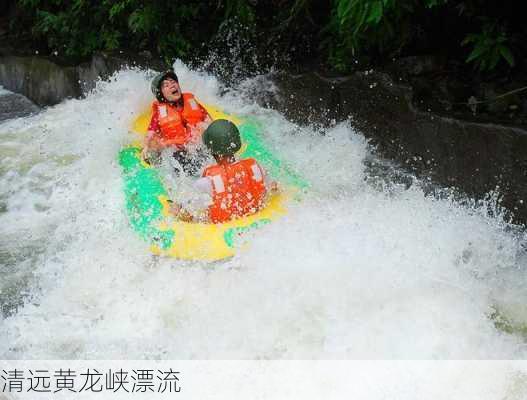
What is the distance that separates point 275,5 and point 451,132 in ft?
9.36

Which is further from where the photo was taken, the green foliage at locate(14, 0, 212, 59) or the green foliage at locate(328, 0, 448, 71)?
the green foliage at locate(14, 0, 212, 59)

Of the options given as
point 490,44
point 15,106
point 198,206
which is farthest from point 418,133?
point 15,106

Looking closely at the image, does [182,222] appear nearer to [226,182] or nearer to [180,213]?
[180,213]

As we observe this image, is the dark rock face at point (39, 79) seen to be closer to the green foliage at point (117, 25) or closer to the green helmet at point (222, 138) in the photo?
the green foliage at point (117, 25)

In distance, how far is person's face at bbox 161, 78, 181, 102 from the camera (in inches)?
206

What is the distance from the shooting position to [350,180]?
4910mm

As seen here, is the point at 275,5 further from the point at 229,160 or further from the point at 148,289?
the point at 148,289

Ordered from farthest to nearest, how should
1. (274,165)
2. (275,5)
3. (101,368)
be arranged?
(275,5)
(274,165)
(101,368)

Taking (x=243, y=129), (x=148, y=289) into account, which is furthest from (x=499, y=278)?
(x=243, y=129)

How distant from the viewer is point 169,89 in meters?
5.24

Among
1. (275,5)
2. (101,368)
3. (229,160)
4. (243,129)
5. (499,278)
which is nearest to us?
(101,368)

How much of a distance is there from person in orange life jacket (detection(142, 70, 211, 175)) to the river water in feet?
1.64

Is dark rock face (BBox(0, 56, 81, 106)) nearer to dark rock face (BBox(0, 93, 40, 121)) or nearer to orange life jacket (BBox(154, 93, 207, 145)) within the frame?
dark rock face (BBox(0, 93, 40, 121))

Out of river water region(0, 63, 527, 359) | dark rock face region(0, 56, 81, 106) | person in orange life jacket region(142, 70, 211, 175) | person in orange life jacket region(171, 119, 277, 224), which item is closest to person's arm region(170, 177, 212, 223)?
person in orange life jacket region(171, 119, 277, 224)
